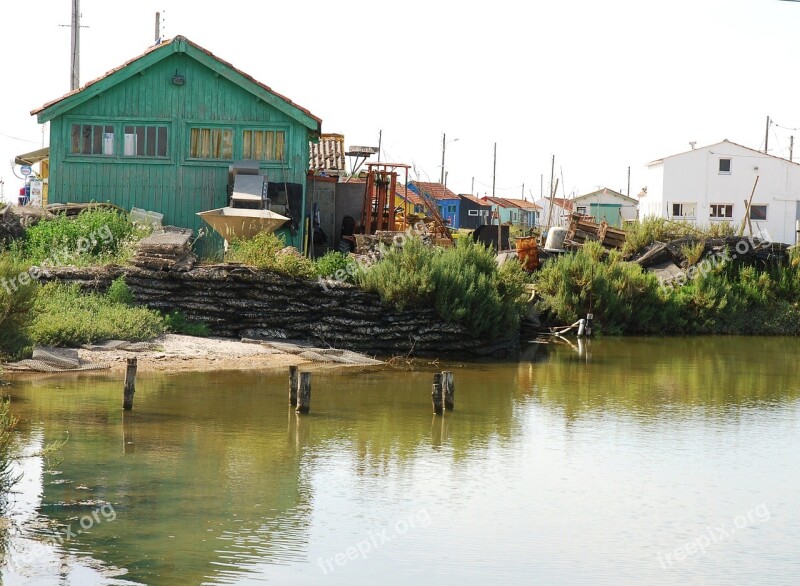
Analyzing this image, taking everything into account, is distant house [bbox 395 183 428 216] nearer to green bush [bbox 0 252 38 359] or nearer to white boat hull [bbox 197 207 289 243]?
white boat hull [bbox 197 207 289 243]

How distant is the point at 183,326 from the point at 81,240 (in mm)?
3510

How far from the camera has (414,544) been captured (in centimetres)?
1072

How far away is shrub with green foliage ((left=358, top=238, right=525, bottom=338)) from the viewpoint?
77.2 ft

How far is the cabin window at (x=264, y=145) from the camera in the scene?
88.4ft

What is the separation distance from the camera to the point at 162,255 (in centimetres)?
2278

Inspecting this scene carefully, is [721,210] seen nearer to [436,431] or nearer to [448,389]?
[448,389]

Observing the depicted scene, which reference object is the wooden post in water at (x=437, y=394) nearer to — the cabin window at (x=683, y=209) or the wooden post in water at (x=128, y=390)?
the wooden post in water at (x=128, y=390)

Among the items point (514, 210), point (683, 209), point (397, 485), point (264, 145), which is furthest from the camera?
point (514, 210)

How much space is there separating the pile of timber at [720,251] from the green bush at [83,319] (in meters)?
18.1

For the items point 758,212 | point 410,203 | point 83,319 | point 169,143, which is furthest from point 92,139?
point 758,212

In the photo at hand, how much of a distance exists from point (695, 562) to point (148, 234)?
17.2 meters

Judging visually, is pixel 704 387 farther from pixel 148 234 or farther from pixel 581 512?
pixel 148 234

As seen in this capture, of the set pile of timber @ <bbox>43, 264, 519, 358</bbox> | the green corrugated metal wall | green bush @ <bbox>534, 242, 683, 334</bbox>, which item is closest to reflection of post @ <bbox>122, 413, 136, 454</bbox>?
pile of timber @ <bbox>43, 264, 519, 358</bbox>

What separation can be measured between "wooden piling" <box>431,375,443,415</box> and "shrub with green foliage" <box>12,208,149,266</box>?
30.7ft
